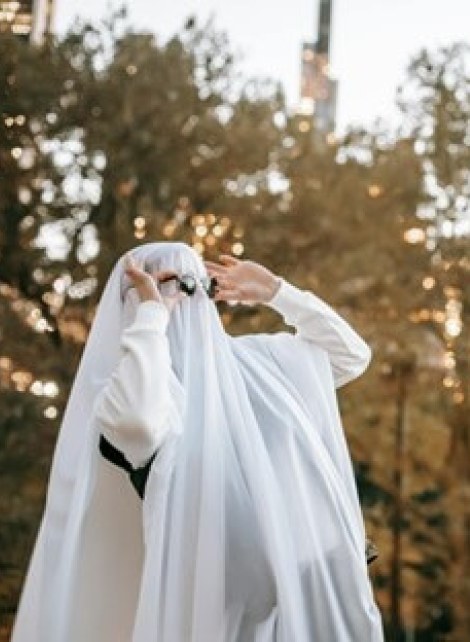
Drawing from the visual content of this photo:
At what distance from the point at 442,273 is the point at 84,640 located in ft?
19.1

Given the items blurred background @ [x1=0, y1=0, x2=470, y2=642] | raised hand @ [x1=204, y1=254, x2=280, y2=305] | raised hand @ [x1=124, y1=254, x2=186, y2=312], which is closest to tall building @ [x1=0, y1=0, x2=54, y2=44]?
blurred background @ [x1=0, y1=0, x2=470, y2=642]

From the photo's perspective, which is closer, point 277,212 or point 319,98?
point 277,212

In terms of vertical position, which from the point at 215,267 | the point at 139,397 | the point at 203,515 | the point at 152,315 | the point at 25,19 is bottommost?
the point at 203,515

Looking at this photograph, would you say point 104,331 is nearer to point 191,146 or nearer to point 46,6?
point 191,146

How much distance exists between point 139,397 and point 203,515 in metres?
0.19

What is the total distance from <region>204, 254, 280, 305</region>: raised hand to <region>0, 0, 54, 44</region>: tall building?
5686mm

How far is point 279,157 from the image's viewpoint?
23.4ft

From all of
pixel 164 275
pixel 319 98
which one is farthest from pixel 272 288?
pixel 319 98

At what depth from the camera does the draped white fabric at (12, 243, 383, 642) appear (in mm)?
1486

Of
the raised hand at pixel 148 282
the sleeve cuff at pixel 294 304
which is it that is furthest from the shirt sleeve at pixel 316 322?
the raised hand at pixel 148 282

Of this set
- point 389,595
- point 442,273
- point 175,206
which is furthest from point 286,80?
point 389,595

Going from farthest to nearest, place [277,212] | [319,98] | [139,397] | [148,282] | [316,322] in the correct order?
[319,98], [277,212], [316,322], [148,282], [139,397]

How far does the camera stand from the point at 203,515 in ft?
4.99

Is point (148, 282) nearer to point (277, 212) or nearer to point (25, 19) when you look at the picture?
point (277, 212)
